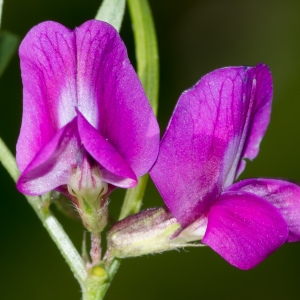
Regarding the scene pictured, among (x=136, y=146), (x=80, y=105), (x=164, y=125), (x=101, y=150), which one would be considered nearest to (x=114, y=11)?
(x=80, y=105)

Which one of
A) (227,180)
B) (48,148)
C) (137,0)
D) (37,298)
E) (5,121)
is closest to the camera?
(48,148)

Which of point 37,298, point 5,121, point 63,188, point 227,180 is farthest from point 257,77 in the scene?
point 5,121

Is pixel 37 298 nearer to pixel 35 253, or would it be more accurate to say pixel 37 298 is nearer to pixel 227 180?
pixel 35 253

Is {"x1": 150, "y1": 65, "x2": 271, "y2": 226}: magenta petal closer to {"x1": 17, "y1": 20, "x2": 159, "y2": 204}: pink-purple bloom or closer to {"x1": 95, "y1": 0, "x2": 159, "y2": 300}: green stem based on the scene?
{"x1": 17, "y1": 20, "x2": 159, "y2": 204}: pink-purple bloom

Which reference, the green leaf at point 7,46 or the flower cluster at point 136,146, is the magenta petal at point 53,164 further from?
the green leaf at point 7,46

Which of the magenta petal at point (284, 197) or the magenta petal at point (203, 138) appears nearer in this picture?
the magenta petal at point (203, 138)

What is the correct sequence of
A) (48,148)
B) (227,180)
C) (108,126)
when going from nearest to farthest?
(48,148), (108,126), (227,180)

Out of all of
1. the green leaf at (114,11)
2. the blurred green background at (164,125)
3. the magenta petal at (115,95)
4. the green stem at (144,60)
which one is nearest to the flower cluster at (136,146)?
the magenta petal at (115,95)
